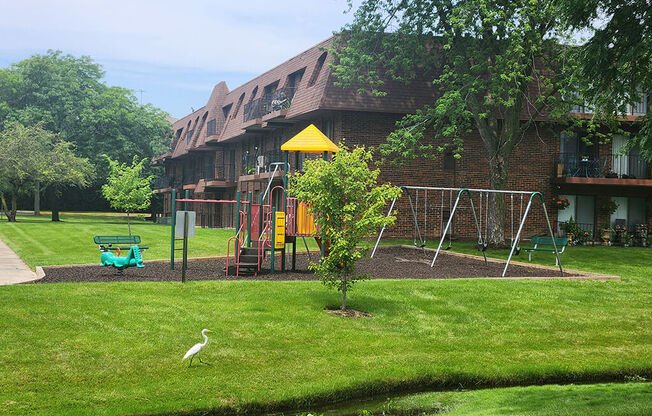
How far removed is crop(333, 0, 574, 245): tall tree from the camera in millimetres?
23312

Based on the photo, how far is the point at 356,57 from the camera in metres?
27.2

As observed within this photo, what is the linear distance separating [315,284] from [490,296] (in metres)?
3.79

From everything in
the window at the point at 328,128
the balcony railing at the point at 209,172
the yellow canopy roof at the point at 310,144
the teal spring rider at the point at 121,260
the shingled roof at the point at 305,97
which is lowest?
the teal spring rider at the point at 121,260

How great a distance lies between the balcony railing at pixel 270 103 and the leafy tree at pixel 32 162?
1637 cm

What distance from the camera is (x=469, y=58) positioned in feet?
86.7

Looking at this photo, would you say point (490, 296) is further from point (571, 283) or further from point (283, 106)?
point (283, 106)

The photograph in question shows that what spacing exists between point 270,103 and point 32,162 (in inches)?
747

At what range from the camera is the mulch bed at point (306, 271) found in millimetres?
16281

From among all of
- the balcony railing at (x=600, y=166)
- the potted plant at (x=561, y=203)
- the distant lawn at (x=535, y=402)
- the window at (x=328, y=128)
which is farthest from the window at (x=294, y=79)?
the distant lawn at (x=535, y=402)

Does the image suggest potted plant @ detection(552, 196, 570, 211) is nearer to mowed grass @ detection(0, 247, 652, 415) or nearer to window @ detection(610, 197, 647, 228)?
window @ detection(610, 197, 647, 228)

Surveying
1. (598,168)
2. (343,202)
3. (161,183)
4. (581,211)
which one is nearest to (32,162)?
(161,183)

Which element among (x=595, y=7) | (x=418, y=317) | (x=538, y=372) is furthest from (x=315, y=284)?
(x=595, y=7)

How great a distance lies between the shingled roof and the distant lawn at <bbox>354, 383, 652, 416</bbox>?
20.5 meters

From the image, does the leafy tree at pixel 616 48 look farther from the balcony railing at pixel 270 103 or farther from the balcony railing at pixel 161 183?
the balcony railing at pixel 161 183
